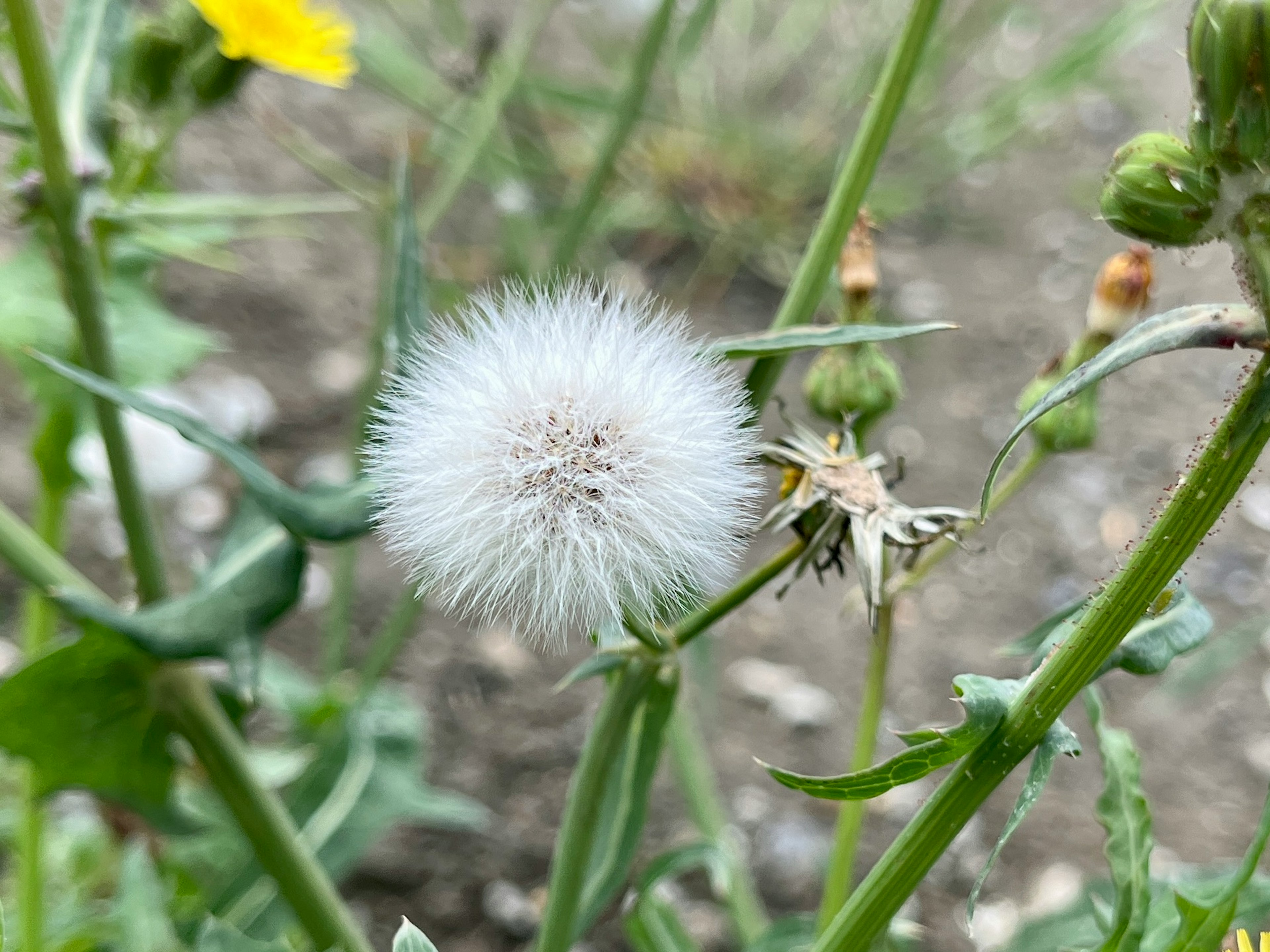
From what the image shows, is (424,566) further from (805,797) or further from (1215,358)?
(1215,358)

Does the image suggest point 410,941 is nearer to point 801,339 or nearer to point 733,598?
point 733,598

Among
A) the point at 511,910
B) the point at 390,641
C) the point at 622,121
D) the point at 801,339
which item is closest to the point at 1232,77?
the point at 801,339

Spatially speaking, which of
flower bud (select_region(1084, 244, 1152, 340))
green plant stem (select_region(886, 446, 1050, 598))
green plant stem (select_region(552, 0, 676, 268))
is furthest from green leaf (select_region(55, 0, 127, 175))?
flower bud (select_region(1084, 244, 1152, 340))

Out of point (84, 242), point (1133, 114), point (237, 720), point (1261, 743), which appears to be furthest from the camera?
point (1133, 114)

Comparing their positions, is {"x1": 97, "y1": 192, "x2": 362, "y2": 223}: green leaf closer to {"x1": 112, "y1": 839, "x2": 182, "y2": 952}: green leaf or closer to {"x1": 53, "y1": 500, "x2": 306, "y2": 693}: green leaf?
{"x1": 53, "y1": 500, "x2": 306, "y2": 693}: green leaf

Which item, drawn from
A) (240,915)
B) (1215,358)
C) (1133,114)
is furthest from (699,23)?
(1133,114)

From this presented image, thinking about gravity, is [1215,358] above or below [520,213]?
above
